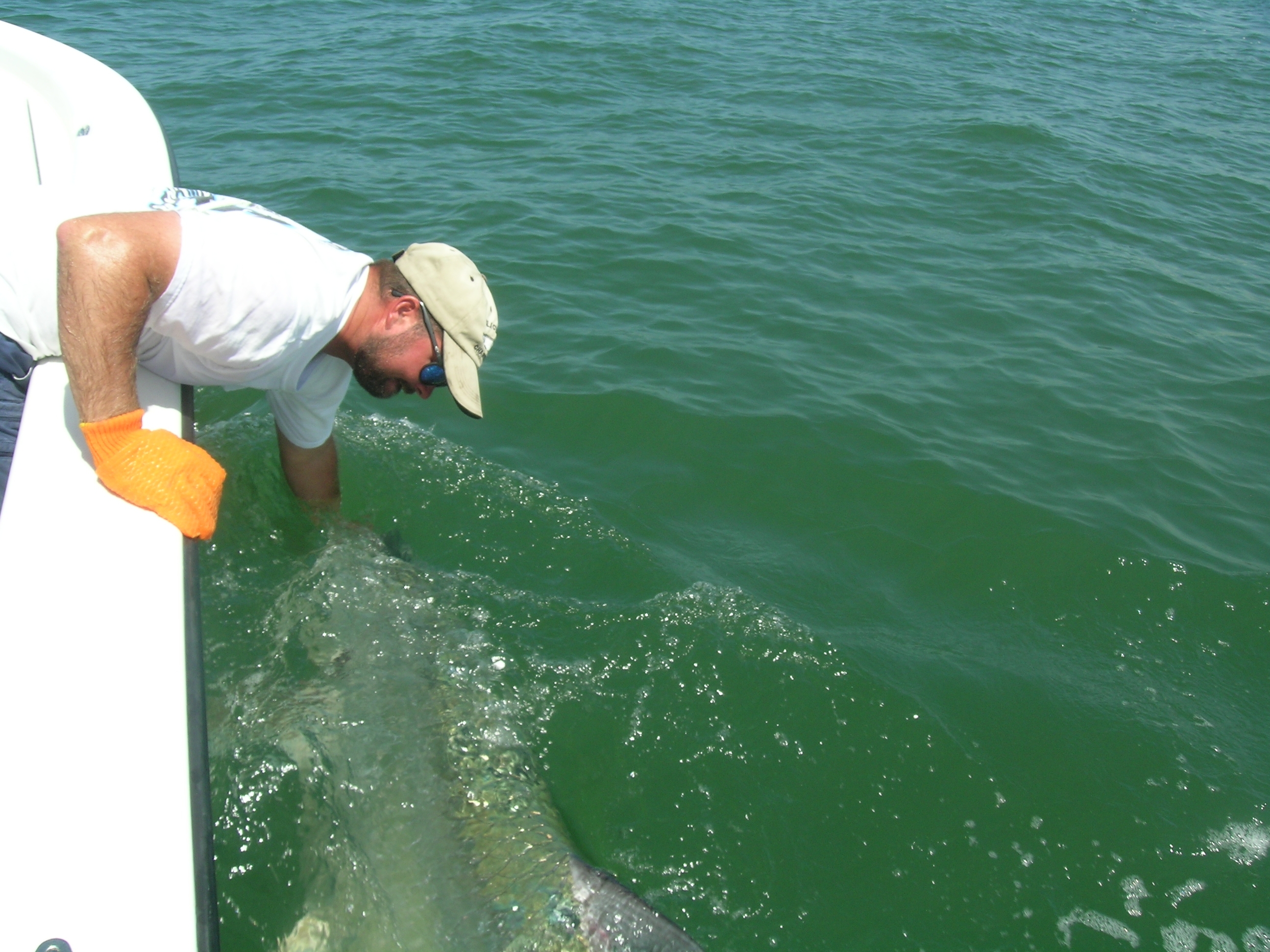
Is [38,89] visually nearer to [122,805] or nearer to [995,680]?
[122,805]

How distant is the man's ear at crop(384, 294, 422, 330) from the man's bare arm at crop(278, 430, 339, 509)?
1072 millimetres

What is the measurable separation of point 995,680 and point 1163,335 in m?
4.16

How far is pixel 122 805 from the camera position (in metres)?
1.73

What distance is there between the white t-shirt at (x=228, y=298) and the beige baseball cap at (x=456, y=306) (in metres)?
0.18

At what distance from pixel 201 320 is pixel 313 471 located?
5.14 ft

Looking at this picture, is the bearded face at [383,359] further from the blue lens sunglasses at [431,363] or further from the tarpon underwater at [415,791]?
the tarpon underwater at [415,791]

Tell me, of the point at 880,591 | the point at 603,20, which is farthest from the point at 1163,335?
the point at 603,20

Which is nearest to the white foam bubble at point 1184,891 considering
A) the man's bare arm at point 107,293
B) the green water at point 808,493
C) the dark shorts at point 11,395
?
the green water at point 808,493

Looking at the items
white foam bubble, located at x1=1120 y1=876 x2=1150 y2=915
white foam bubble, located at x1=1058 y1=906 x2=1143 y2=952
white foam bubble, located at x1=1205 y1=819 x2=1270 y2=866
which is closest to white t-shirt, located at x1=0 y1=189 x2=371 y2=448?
white foam bubble, located at x1=1058 y1=906 x2=1143 y2=952

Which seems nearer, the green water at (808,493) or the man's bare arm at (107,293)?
the man's bare arm at (107,293)

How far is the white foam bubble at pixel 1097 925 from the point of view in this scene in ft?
11.0

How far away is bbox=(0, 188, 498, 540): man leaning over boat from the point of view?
7.48ft

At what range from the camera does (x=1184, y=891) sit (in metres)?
3.54

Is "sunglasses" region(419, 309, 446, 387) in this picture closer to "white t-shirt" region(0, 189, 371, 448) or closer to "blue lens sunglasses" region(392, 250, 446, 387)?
"blue lens sunglasses" region(392, 250, 446, 387)
